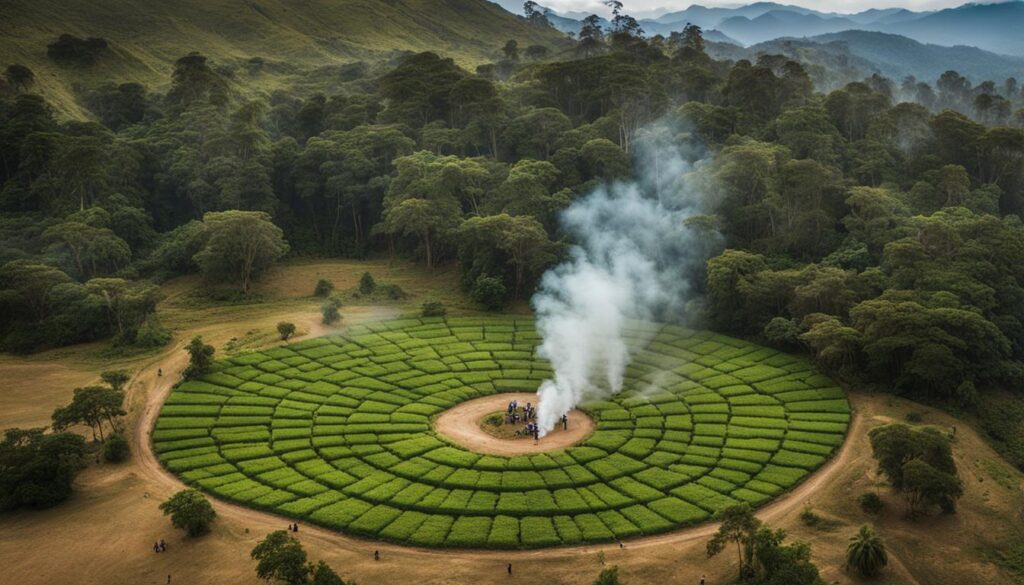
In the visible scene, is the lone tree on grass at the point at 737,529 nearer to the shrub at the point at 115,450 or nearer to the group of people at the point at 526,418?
the group of people at the point at 526,418

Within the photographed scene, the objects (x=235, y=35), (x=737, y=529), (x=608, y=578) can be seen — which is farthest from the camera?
(x=235, y=35)

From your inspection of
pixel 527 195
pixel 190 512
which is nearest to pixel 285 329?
pixel 190 512

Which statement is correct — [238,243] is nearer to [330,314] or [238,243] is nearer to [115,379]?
[330,314]

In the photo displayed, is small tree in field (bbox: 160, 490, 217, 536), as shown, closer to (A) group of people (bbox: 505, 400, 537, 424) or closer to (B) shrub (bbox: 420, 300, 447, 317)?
(A) group of people (bbox: 505, 400, 537, 424)

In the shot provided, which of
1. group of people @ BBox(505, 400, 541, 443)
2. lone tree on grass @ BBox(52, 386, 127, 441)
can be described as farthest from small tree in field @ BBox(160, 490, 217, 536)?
group of people @ BBox(505, 400, 541, 443)

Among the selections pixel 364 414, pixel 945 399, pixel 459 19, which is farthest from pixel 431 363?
pixel 459 19
